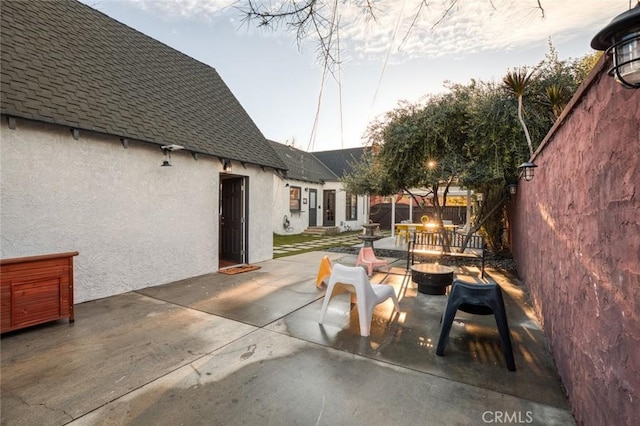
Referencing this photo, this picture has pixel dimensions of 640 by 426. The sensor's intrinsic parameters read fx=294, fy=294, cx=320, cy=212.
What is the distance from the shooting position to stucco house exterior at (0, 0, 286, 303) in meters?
4.33

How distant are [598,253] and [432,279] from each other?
127 inches

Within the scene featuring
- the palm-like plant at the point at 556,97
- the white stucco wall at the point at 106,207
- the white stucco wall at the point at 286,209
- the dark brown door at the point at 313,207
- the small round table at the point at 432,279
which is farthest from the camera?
the dark brown door at the point at 313,207

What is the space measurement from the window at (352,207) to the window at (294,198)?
428cm

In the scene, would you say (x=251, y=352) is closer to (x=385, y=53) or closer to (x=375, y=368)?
(x=375, y=368)

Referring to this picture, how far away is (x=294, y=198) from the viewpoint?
16.0 m

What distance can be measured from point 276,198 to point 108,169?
9.78 meters

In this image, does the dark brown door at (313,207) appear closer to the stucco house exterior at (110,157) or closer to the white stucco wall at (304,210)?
the white stucco wall at (304,210)

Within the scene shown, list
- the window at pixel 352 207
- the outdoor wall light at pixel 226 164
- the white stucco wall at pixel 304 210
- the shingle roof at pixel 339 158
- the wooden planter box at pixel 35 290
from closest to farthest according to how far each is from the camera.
Result: the wooden planter box at pixel 35 290
the outdoor wall light at pixel 226 164
the white stucco wall at pixel 304 210
the window at pixel 352 207
the shingle roof at pixel 339 158

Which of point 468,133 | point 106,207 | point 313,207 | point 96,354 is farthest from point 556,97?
point 313,207

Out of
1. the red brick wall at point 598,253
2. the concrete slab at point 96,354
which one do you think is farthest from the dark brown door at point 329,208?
the red brick wall at point 598,253

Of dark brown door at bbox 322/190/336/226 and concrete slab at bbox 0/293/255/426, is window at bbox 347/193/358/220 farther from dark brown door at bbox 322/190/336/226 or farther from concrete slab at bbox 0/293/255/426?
concrete slab at bbox 0/293/255/426

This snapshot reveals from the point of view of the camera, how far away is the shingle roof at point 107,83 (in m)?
4.59

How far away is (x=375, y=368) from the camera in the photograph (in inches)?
114

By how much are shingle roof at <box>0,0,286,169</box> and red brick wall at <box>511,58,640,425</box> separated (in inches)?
247
